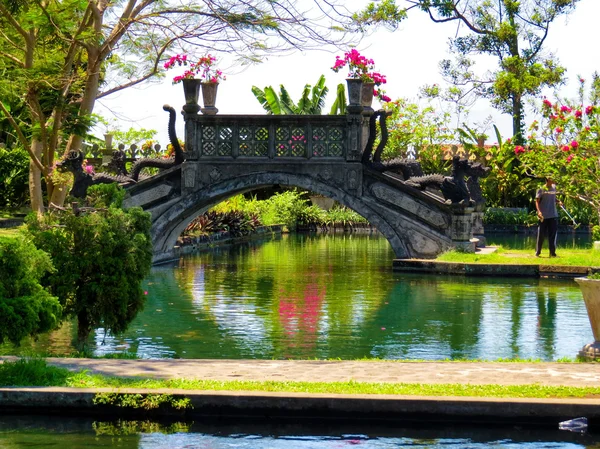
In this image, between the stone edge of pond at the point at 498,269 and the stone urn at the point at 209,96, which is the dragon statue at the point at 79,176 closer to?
the stone urn at the point at 209,96

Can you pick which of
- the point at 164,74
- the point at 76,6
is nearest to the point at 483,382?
the point at 76,6

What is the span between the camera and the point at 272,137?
27219mm

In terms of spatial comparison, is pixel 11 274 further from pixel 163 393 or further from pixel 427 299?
pixel 427 299

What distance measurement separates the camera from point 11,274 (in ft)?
35.3

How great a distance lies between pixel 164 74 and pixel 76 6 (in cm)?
530

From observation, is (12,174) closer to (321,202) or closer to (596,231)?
(321,202)

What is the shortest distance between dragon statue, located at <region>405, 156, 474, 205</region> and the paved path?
47.1ft

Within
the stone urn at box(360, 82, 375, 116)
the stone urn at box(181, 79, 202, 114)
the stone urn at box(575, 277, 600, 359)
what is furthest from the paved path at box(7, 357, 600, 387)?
the stone urn at box(360, 82, 375, 116)

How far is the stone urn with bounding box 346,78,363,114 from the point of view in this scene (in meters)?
26.5

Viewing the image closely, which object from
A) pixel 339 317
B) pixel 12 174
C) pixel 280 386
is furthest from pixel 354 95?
pixel 280 386

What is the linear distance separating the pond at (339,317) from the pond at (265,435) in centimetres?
390

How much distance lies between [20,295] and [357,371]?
3.41 m

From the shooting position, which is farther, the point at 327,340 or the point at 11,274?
the point at 327,340

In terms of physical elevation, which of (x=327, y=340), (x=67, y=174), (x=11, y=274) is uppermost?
(x=67, y=174)
